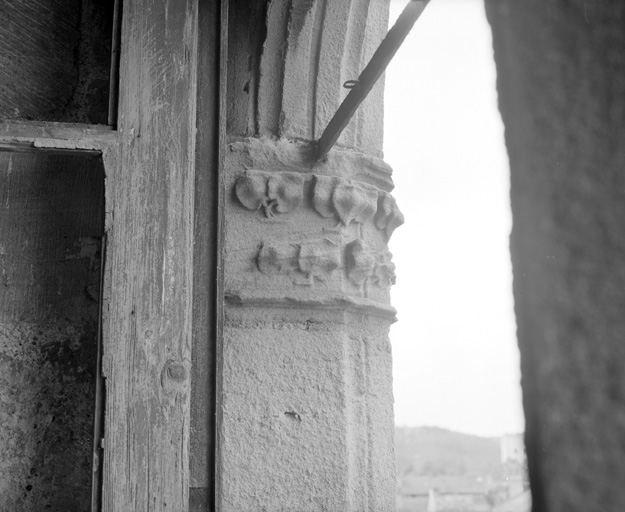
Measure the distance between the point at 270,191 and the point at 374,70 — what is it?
1.44 feet

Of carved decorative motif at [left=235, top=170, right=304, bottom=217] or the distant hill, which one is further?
the distant hill

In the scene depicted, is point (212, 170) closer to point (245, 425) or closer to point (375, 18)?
point (245, 425)

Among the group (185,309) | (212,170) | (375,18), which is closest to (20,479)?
(185,309)

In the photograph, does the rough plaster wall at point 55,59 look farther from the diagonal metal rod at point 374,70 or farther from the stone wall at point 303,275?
the diagonal metal rod at point 374,70

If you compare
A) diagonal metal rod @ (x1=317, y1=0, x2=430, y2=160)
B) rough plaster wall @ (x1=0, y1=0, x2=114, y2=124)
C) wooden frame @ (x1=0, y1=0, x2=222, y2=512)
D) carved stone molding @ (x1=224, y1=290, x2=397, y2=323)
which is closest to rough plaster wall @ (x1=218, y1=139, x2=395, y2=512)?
carved stone molding @ (x1=224, y1=290, x2=397, y2=323)

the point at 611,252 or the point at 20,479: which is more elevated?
the point at 611,252

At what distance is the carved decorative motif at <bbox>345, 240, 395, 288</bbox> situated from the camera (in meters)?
1.82

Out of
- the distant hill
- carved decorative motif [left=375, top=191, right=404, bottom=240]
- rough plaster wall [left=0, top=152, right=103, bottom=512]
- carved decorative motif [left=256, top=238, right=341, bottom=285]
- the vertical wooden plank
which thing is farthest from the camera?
the distant hill

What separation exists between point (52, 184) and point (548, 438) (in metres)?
1.73

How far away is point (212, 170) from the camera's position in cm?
152

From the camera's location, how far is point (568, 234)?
0.26 m

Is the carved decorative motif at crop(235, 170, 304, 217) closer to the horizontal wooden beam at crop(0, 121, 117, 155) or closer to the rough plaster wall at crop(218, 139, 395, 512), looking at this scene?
the rough plaster wall at crop(218, 139, 395, 512)

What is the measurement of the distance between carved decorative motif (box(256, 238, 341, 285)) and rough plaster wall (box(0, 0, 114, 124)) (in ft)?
1.83

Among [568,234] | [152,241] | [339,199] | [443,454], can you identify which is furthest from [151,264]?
[443,454]
